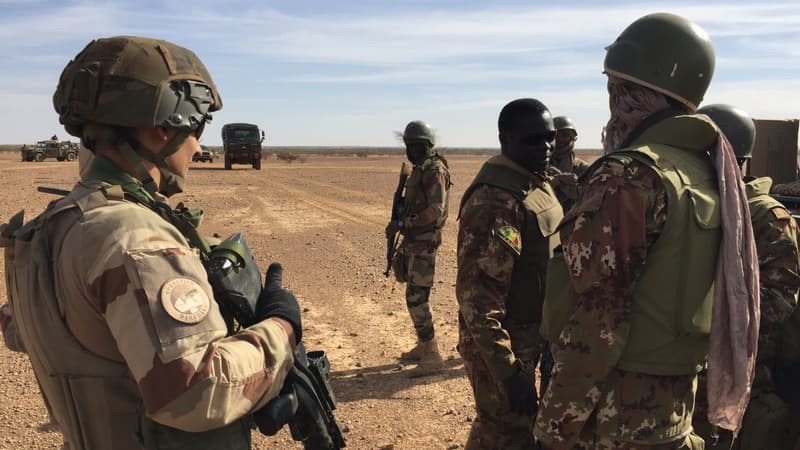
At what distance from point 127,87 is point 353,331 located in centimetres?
→ 554

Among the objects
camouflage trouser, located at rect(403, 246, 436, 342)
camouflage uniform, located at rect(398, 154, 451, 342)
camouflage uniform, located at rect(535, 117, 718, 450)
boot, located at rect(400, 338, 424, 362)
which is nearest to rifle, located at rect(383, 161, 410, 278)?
camouflage uniform, located at rect(398, 154, 451, 342)

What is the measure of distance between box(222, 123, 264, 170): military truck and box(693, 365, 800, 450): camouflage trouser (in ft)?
114

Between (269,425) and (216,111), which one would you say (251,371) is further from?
(216,111)

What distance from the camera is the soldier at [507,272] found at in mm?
2820

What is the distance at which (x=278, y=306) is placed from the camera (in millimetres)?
1867

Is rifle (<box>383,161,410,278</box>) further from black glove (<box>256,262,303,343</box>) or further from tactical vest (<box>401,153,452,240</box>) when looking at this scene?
black glove (<box>256,262,303,343</box>)

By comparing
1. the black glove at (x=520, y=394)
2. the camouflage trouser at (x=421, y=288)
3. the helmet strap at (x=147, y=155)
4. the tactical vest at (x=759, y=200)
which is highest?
the helmet strap at (x=147, y=155)

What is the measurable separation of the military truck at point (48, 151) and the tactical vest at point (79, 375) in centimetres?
4550

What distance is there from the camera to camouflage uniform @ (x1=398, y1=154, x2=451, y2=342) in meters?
6.08

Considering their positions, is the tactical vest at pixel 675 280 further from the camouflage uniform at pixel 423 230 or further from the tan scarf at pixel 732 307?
the camouflage uniform at pixel 423 230

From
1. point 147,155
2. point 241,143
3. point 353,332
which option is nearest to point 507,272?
point 147,155

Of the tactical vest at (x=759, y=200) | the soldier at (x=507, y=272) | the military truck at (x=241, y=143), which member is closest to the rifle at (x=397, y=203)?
the soldier at (x=507, y=272)

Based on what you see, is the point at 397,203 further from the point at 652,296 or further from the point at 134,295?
the point at 134,295

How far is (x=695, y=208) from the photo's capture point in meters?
2.00
